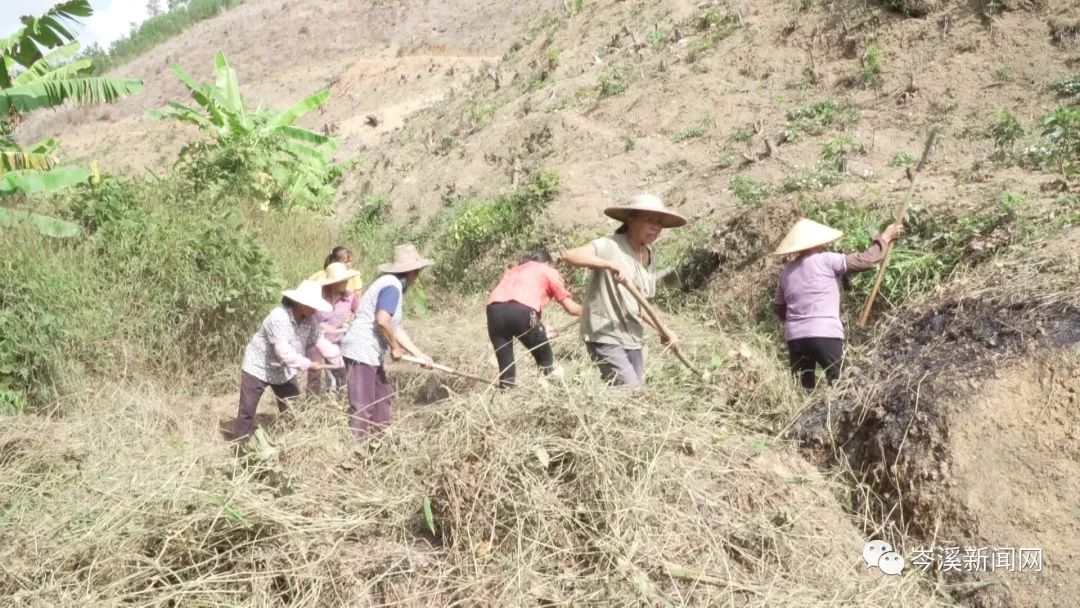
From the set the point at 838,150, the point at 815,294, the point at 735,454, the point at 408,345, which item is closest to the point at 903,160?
the point at 838,150

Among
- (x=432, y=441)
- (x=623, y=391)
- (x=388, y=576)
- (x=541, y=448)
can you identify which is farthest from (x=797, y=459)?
(x=388, y=576)

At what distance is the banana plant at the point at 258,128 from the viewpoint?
445 inches

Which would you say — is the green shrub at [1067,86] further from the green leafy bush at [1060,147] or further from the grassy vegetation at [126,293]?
the grassy vegetation at [126,293]

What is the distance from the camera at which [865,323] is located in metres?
5.65

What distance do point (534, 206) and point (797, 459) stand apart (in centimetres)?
613

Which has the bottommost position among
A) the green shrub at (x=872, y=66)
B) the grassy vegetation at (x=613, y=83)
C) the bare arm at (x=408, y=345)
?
the green shrub at (x=872, y=66)

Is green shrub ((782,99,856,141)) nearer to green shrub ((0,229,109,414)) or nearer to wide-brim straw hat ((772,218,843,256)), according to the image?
wide-brim straw hat ((772,218,843,256))

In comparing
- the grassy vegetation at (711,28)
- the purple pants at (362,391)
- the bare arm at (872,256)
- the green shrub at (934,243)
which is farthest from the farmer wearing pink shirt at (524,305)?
the grassy vegetation at (711,28)

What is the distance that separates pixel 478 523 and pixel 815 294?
8.16ft

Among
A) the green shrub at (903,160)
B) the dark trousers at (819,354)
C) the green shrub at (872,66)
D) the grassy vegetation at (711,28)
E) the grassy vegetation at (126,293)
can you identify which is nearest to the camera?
the dark trousers at (819,354)

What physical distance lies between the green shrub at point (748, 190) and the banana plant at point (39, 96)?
5907 mm

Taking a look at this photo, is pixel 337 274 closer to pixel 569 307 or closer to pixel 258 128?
pixel 569 307

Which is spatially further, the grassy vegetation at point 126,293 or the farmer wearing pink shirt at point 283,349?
the grassy vegetation at point 126,293

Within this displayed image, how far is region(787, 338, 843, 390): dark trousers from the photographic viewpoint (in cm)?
489
